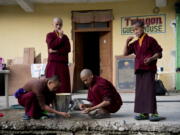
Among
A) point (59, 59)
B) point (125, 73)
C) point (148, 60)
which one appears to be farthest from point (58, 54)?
point (125, 73)

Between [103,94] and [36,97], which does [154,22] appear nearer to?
[103,94]

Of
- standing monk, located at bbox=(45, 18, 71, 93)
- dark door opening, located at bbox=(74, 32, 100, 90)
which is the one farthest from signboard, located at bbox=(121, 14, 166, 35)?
standing monk, located at bbox=(45, 18, 71, 93)

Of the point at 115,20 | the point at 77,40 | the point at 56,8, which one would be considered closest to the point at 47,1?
the point at 56,8

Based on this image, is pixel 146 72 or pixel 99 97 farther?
pixel 99 97

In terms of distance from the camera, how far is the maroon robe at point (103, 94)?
4484 millimetres

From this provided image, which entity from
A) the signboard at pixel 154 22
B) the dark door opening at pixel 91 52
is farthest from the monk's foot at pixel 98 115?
the dark door opening at pixel 91 52

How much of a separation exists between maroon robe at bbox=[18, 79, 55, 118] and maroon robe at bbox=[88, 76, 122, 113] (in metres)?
0.58

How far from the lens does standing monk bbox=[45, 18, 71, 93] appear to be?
5004 mm

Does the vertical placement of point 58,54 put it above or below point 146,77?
above

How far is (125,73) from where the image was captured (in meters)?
9.41

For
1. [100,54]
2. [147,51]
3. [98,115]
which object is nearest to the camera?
[147,51]

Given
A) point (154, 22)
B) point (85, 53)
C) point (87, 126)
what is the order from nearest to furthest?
point (87, 126) < point (154, 22) < point (85, 53)

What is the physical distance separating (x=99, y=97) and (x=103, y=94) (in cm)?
12

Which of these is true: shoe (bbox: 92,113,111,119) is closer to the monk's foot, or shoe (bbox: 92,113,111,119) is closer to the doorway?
the monk's foot
